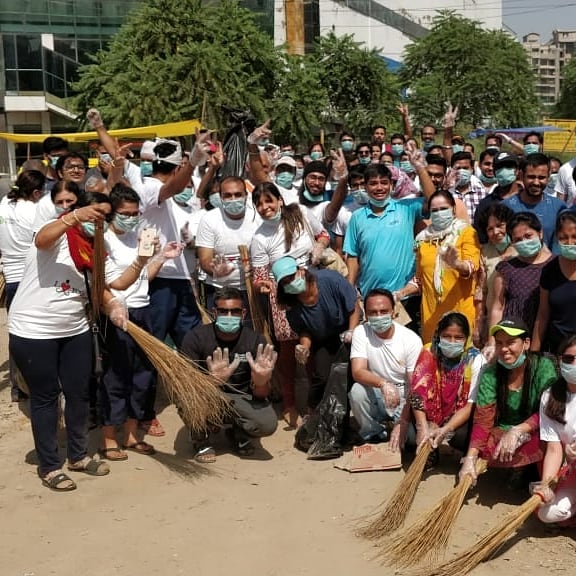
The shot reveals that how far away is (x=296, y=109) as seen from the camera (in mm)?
24984

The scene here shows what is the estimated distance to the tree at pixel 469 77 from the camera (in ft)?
103

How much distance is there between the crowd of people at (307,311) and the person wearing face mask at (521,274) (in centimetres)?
1

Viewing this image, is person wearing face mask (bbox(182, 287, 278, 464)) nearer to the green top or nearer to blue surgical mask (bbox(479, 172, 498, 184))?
the green top

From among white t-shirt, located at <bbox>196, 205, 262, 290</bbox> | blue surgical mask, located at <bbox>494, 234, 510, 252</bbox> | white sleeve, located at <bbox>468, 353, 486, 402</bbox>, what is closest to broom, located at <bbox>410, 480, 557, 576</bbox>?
white sleeve, located at <bbox>468, 353, 486, 402</bbox>

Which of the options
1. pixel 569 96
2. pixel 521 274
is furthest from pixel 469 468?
pixel 569 96

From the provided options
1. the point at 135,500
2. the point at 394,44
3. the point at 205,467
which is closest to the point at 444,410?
the point at 205,467

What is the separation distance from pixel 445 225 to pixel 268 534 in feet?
7.42

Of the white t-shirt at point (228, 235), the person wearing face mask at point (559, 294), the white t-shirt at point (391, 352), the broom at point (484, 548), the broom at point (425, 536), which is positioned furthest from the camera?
the white t-shirt at point (228, 235)

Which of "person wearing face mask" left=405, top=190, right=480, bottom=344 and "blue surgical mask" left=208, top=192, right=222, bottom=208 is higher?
"blue surgical mask" left=208, top=192, right=222, bottom=208

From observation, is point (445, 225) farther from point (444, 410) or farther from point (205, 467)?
point (205, 467)

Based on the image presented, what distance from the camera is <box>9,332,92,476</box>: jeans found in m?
4.47

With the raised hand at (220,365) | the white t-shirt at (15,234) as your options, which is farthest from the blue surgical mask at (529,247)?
the white t-shirt at (15,234)

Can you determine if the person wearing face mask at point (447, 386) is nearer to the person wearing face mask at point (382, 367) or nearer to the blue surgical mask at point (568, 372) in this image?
the person wearing face mask at point (382, 367)

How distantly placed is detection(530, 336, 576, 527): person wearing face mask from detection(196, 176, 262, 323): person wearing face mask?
7.69 feet
